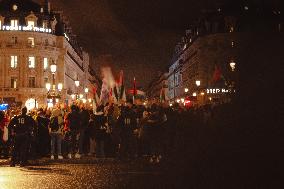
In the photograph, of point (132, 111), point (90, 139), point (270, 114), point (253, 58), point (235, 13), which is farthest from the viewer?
point (235, 13)

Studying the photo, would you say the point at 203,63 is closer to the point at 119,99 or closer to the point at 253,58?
the point at 253,58

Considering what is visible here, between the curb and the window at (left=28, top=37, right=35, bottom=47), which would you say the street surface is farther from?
the window at (left=28, top=37, right=35, bottom=47)

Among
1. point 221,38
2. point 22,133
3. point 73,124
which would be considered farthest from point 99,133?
point 221,38

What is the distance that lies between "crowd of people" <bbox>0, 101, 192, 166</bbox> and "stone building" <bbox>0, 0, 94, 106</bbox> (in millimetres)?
64470

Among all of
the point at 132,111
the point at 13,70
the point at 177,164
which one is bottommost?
the point at 177,164

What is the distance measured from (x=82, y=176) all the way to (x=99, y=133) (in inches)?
258

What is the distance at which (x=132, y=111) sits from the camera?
2056cm

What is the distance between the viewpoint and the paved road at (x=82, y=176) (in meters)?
12.3

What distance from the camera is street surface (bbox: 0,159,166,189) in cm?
1234

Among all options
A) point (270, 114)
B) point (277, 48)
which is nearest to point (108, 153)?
point (270, 114)

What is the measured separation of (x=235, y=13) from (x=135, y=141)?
215 feet

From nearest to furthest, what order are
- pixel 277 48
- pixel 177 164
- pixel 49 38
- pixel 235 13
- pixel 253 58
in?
pixel 177 164, pixel 277 48, pixel 253 58, pixel 235 13, pixel 49 38

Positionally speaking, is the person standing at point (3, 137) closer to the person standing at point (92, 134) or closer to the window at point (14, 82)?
the person standing at point (92, 134)

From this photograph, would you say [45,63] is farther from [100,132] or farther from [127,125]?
[127,125]
